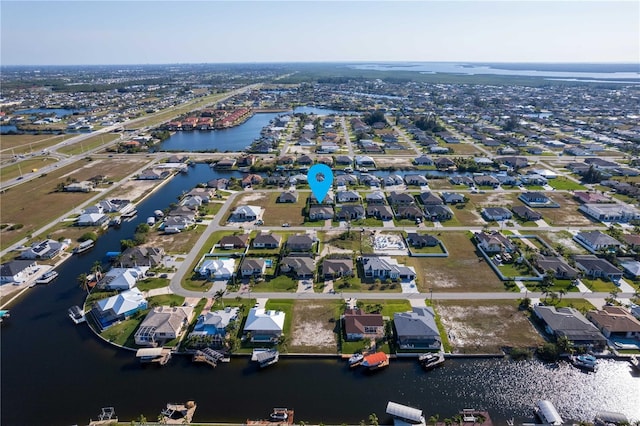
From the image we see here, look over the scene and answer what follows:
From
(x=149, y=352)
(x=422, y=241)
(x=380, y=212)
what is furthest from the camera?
(x=380, y=212)

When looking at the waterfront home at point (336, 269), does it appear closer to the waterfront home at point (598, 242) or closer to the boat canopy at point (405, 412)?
the boat canopy at point (405, 412)

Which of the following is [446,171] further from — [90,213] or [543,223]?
[90,213]

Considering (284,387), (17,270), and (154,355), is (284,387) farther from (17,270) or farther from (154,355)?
(17,270)

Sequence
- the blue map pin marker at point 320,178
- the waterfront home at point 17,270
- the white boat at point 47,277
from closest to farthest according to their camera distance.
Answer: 1. the waterfront home at point 17,270
2. the white boat at point 47,277
3. the blue map pin marker at point 320,178

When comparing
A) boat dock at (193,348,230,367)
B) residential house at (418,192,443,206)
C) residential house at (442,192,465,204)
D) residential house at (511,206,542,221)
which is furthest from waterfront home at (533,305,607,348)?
residential house at (442,192,465,204)

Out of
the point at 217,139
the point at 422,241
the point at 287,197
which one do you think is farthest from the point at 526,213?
the point at 217,139

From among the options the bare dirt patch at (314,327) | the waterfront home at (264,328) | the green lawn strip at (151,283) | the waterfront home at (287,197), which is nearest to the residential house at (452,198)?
the waterfront home at (287,197)
